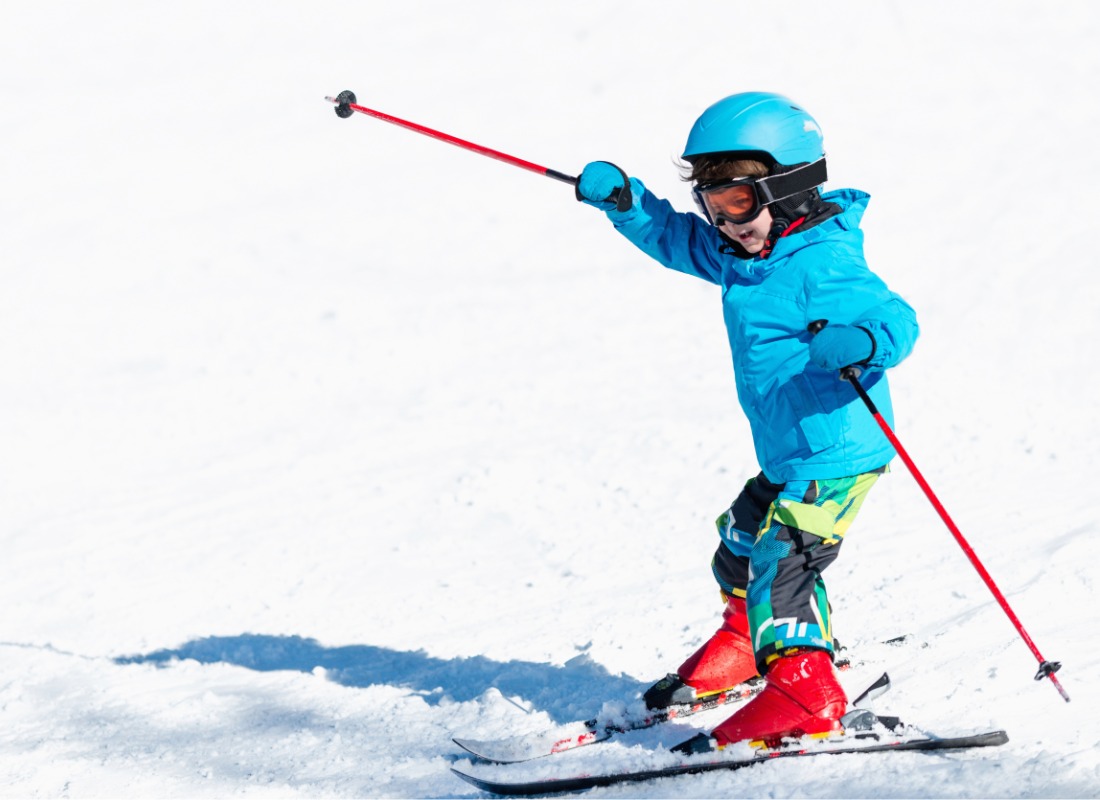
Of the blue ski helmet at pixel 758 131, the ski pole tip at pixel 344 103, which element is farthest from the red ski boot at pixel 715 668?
the ski pole tip at pixel 344 103

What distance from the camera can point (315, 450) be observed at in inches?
303

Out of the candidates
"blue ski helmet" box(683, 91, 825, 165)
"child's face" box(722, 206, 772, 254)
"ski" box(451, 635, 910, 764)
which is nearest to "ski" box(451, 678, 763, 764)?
"ski" box(451, 635, 910, 764)

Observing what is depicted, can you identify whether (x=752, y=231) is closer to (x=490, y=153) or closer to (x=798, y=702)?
(x=490, y=153)

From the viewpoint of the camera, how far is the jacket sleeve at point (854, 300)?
3365 mm

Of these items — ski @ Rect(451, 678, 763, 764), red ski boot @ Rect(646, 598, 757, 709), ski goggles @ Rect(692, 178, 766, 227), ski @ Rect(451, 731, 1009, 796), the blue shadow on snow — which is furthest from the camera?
the blue shadow on snow

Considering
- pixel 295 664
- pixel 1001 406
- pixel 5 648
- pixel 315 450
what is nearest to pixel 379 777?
pixel 295 664

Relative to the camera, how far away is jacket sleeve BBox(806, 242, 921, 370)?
337cm

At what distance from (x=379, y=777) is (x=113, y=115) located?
11744mm

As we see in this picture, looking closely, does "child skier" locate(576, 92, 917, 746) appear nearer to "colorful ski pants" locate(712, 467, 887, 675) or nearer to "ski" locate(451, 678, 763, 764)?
"colorful ski pants" locate(712, 467, 887, 675)

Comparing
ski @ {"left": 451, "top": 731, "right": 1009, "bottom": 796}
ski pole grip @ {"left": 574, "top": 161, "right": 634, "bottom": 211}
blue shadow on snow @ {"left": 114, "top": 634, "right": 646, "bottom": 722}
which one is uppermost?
ski pole grip @ {"left": 574, "top": 161, "right": 634, "bottom": 211}

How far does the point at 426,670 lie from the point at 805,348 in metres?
2.13

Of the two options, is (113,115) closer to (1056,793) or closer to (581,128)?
(581,128)

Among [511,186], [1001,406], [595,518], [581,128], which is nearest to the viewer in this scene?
[595,518]

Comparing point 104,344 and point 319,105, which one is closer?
point 104,344
